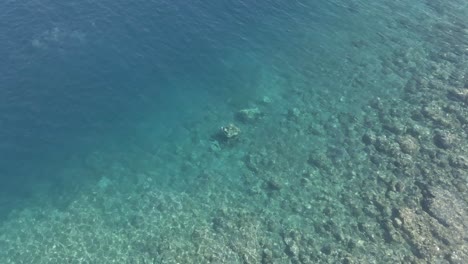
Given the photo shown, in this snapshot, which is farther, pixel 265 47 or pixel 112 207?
pixel 265 47

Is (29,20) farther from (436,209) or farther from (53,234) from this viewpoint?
(436,209)

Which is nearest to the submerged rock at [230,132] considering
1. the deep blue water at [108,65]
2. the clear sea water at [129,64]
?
the clear sea water at [129,64]

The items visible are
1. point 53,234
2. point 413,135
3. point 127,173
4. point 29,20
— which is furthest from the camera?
point 29,20

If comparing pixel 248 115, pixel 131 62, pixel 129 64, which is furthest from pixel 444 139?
pixel 129 64

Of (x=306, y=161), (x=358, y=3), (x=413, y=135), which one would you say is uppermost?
(x=358, y=3)

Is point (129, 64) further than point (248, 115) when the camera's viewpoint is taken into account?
Yes

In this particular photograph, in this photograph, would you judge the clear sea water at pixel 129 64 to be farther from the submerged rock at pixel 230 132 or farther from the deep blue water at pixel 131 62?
the submerged rock at pixel 230 132

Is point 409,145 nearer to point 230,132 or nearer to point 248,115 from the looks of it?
point 248,115

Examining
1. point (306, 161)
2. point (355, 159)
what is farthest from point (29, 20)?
point (355, 159)
